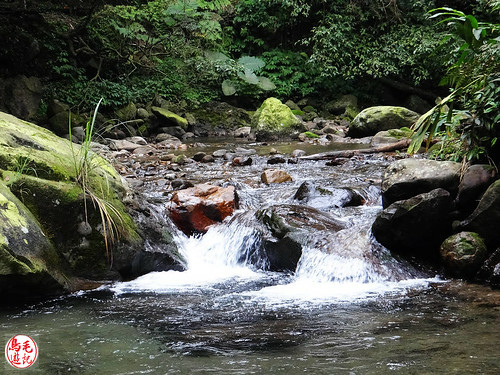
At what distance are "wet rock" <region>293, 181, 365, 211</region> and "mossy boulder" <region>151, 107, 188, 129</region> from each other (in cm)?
816

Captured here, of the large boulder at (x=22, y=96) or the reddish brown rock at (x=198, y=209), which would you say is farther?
the large boulder at (x=22, y=96)

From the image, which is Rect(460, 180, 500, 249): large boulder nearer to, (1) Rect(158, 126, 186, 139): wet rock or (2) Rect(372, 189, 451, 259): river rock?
(2) Rect(372, 189, 451, 259): river rock

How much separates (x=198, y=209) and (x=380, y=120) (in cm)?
707

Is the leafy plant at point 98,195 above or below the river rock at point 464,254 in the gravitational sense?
above

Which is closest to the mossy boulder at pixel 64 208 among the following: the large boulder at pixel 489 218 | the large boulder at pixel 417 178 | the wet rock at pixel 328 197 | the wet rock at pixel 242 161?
the wet rock at pixel 328 197

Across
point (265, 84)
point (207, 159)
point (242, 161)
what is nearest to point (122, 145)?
point (207, 159)

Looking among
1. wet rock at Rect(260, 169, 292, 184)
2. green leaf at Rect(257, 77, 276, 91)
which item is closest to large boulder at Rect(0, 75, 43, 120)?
green leaf at Rect(257, 77, 276, 91)

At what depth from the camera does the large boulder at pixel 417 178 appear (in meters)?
4.49

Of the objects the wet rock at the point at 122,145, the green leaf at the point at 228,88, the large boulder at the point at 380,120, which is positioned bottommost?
the wet rock at the point at 122,145

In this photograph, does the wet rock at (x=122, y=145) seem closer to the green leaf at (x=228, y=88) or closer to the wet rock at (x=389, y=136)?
the wet rock at (x=389, y=136)

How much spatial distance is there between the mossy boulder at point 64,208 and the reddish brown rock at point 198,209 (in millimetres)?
949

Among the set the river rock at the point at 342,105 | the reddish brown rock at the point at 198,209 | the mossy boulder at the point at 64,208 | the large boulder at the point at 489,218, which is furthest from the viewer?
the river rock at the point at 342,105

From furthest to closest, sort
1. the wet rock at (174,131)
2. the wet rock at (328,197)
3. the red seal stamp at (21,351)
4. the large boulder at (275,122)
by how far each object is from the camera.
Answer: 1. the wet rock at (174,131)
2. the large boulder at (275,122)
3. the wet rock at (328,197)
4. the red seal stamp at (21,351)

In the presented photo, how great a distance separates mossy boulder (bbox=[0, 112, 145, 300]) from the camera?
12.4 feet
